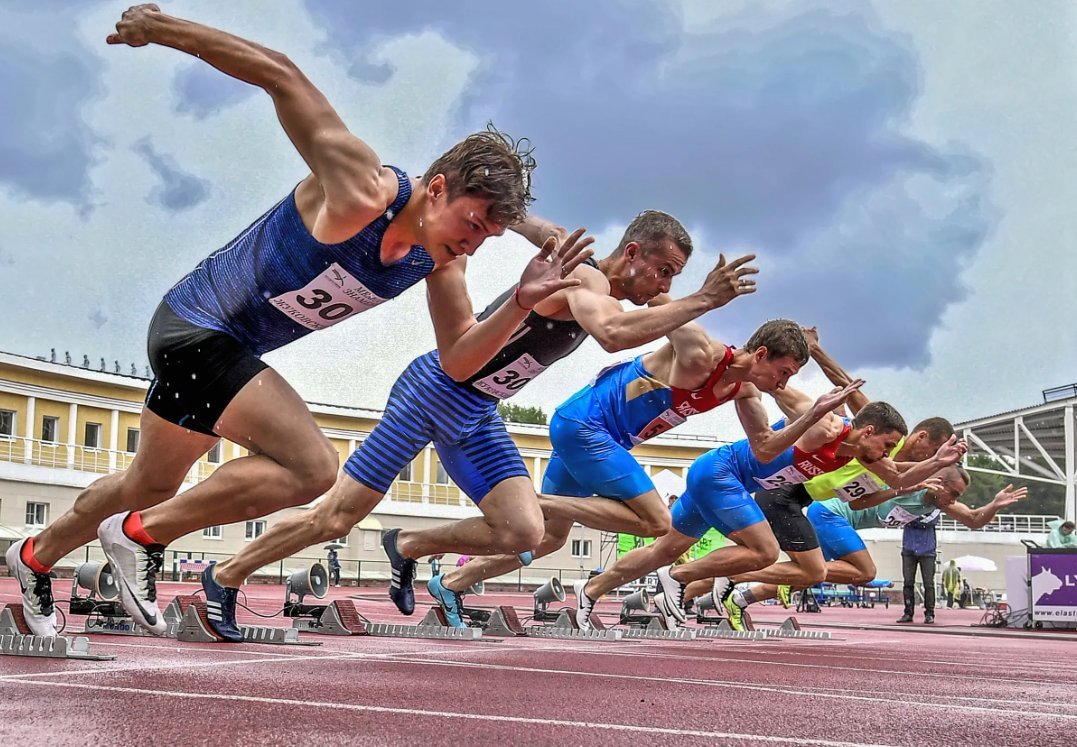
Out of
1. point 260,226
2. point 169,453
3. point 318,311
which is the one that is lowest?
point 169,453

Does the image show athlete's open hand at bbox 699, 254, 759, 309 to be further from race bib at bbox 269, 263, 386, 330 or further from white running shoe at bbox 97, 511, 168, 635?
white running shoe at bbox 97, 511, 168, 635

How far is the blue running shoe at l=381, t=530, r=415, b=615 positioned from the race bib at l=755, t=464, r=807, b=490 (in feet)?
12.2

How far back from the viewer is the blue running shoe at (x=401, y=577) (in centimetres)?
742

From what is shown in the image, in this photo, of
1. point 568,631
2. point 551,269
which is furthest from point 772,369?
point 551,269

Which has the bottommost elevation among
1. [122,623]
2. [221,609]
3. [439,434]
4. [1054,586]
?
[1054,586]

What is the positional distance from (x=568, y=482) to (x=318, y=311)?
172 inches

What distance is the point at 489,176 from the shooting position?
432cm

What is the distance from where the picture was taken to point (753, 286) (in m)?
5.22

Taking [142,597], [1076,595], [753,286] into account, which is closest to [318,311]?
[142,597]

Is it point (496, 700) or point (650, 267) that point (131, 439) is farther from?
point (496, 700)

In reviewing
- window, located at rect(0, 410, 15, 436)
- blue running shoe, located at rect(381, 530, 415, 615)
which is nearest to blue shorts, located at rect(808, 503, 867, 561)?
blue running shoe, located at rect(381, 530, 415, 615)

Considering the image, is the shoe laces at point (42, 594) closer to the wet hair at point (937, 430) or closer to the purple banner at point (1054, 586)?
the wet hair at point (937, 430)

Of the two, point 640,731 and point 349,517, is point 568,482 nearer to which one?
point 349,517

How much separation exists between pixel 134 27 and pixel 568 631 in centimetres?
581
